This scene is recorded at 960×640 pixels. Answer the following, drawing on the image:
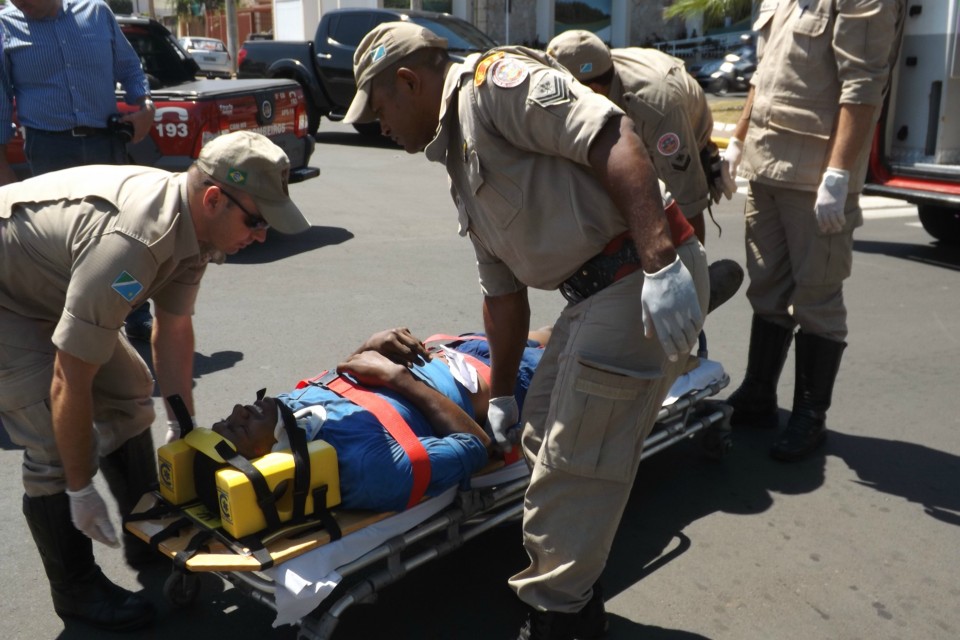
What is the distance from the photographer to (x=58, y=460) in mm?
2879

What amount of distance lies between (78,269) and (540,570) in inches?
61.4

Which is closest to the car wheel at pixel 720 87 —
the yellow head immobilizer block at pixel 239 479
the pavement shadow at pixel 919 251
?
the pavement shadow at pixel 919 251

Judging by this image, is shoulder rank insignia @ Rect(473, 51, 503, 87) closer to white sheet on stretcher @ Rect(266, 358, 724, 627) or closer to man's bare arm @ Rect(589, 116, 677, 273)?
man's bare arm @ Rect(589, 116, 677, 273)

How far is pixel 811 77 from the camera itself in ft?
13.5

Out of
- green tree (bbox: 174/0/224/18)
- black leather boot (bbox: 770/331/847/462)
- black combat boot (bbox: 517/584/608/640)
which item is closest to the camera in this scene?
black combat boot (bbox: 517/584/608/640)

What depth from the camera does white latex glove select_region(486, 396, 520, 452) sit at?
10.8 feet

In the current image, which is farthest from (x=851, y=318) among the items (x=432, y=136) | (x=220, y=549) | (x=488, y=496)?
(x=220, y=549)

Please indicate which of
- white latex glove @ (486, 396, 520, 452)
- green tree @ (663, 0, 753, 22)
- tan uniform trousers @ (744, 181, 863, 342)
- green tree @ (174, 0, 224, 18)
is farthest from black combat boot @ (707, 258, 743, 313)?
green tree @ (174, 0, 224, 18)

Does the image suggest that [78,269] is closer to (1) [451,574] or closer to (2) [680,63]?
(1) [451,574]

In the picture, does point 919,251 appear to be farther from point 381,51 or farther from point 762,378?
point 381,51

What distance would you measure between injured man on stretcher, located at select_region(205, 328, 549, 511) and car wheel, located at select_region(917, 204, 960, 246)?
19.3ft

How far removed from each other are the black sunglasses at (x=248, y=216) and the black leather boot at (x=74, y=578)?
1.02 meters

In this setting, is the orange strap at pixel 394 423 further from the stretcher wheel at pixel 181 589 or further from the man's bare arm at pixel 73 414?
the man's bare arm at pixel 73 414

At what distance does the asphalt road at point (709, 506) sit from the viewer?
3.11 metres
